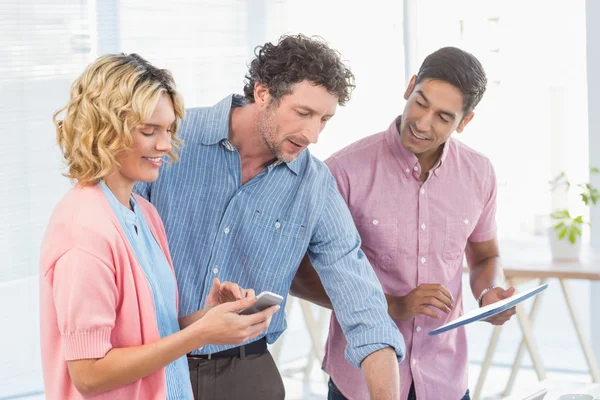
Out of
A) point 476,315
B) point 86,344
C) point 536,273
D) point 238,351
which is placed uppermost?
point 86,344

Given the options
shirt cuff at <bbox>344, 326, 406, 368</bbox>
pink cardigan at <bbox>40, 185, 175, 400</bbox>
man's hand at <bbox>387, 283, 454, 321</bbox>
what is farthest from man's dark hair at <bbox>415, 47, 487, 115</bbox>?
pink cardigan at <bbox>40, 185, 175, 400</bbox>

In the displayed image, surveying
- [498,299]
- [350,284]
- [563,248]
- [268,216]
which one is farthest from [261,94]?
[563,248]

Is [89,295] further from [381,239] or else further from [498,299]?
[498,299]

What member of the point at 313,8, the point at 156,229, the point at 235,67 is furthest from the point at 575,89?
the point at 156,229

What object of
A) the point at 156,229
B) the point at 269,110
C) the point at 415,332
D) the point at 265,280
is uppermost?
the point at 269,110

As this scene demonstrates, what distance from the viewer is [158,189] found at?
6.77ft

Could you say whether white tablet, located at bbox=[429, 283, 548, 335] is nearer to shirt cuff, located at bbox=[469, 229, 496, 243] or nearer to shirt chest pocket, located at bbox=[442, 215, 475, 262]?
shirt chest pocket, located at bbox=[442, 215, 475, 262]

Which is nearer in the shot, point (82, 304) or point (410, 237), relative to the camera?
point (82, 304)

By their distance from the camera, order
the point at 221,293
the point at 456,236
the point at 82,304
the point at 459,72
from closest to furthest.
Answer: the point at 82,304 → the point at 221,293 → the point at 459,72 → the point at 456,236

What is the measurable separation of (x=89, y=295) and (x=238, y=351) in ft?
2.17

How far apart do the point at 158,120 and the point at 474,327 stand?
4.77 meters

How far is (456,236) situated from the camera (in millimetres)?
2443

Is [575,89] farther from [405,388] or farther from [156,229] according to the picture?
[156,229]

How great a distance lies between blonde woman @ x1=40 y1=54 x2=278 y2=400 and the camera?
1519 mm
